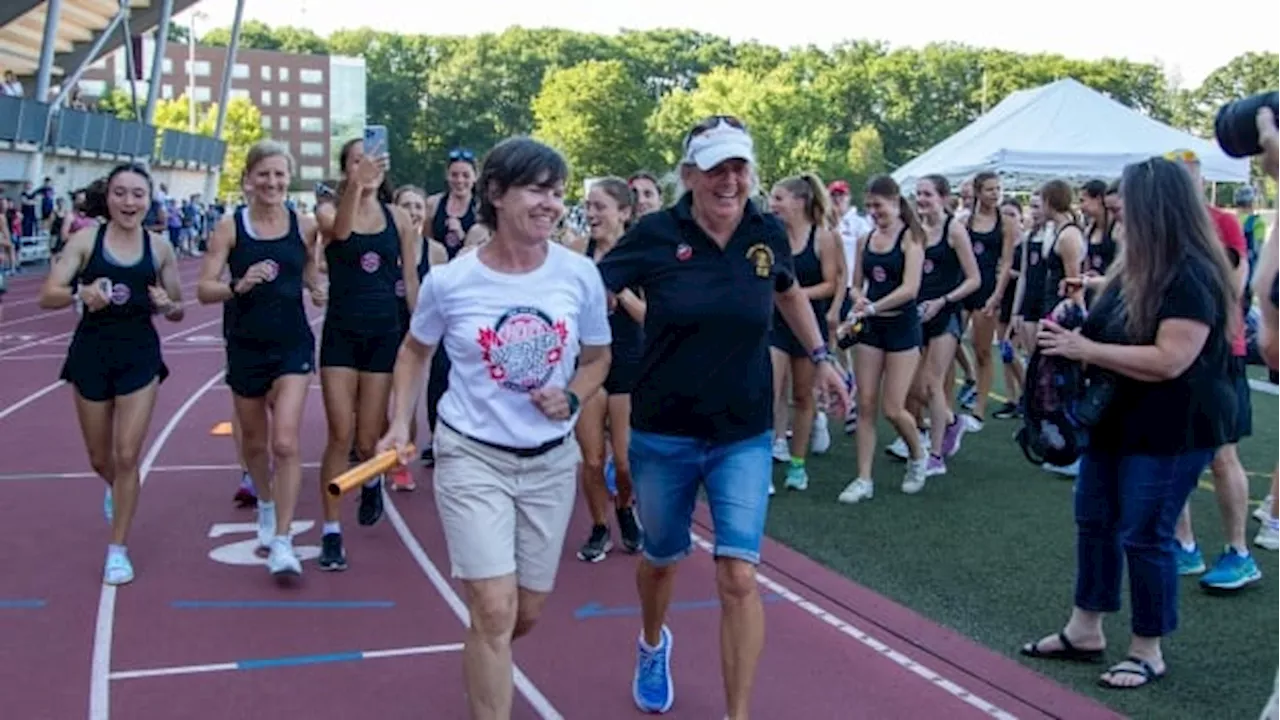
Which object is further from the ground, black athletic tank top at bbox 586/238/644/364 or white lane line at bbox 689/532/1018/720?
black athletic tank top at bbox 586/238/644/364

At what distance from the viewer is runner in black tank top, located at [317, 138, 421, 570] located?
6477 mm

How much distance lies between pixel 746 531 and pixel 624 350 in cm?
264

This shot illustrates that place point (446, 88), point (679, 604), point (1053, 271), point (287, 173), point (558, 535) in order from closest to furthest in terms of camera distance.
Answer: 1. point (558, 535)
2. point (679, 604)
3. point (287, 173)
4. point (1053, 271)
5. point (446, 88)

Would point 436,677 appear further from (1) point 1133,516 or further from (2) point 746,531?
(1) point 1133,516

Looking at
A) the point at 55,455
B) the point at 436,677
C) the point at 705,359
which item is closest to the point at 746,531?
the point at 705,359

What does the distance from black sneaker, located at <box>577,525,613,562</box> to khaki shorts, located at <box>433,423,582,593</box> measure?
262cm

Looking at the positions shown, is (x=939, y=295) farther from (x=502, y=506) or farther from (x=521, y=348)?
(x=502, y=506)

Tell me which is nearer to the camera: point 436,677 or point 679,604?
point 436,677

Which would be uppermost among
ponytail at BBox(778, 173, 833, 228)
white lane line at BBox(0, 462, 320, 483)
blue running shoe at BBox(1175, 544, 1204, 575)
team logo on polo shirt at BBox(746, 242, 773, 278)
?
ponytail at BBox(778, 173, 833, 228)

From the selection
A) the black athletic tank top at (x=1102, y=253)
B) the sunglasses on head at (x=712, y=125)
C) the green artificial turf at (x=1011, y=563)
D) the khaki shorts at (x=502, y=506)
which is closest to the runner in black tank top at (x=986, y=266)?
the green artificial turf at (x=1011, y=563)

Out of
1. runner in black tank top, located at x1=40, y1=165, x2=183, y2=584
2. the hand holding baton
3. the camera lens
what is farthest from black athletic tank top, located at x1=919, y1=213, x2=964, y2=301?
the hand holding baton

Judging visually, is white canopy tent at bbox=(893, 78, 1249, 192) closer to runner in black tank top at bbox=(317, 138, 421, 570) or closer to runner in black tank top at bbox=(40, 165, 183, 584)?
runner in black tank top at bbox=(317, 138, 421, 570)

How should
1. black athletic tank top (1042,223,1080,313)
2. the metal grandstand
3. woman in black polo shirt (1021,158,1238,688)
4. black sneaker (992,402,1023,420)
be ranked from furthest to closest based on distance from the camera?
the metal grandstand
black sneaker (992,402,1023,420)
black athletic tank top (1042,223,1080,313)
woman in black polo shirt (1021,158,1238,688)

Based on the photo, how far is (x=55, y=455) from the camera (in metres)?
9.64
